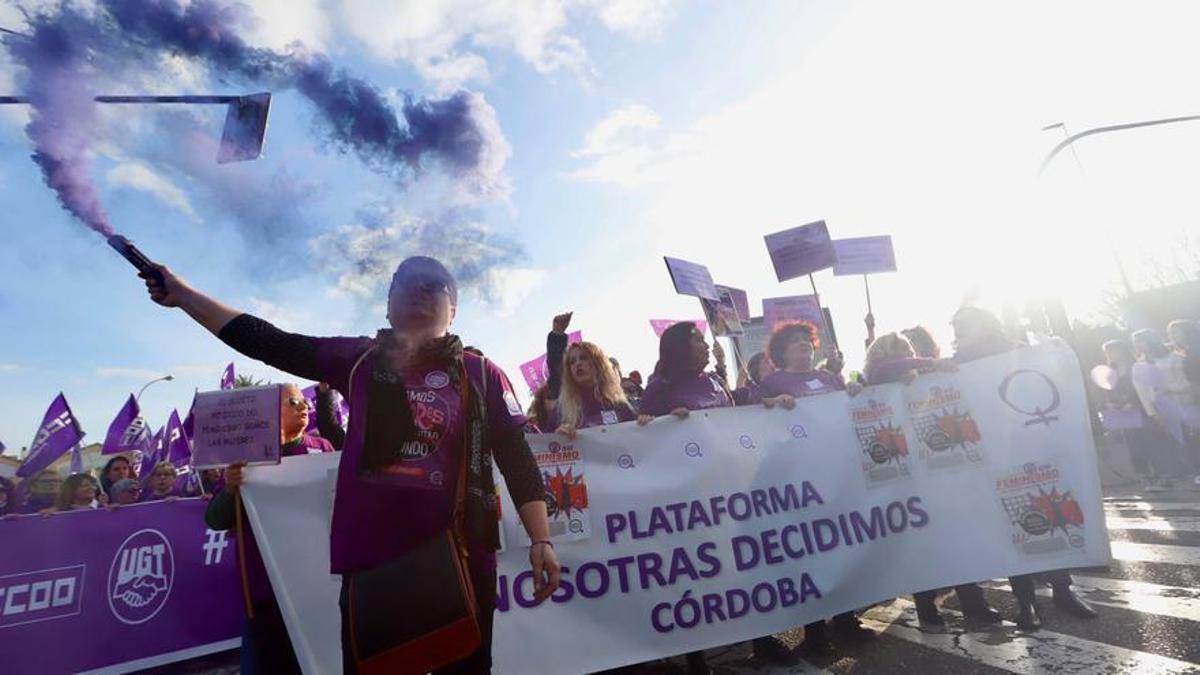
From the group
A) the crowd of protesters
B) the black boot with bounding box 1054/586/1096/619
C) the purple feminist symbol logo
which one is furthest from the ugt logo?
the purple feminist symbol logo

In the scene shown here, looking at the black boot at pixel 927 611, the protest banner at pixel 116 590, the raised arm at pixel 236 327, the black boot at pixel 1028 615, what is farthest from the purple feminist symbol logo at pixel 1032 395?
the protest banner at pixel 116 590

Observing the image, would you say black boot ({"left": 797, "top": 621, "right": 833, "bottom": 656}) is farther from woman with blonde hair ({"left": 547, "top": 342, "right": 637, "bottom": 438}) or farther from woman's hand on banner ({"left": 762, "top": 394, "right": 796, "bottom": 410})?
woman with blonde hair ({"left": 547, "top": 342, "right": 637, "bottom": 438})

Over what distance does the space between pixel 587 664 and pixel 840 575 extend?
1688 mm

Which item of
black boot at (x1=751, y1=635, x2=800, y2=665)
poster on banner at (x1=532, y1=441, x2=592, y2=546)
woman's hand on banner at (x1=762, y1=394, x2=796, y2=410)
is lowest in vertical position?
black boot at (x1=751, y1=635, x2=800, y2=665)

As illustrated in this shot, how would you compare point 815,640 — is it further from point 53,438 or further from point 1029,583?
point 53,438

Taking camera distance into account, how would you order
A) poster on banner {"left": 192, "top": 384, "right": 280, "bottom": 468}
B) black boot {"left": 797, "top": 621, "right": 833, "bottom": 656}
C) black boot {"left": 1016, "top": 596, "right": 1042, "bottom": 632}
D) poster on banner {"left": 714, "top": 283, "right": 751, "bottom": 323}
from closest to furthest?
poster on banner {"left": 192, "top": 384, "right": 280, "bottom": 468} → black boot {"left": 1016, "top": 596, "right": 1042, "bottom": 632} → black boot {"left": 797, "top": 621, "right": 833, "bottom": 656} → poster on banner {"left": 714, "top": 283, "right": 751, "bottom": 323}

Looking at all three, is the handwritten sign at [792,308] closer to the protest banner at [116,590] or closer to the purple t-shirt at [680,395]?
the purple t-shirt at [680,395]

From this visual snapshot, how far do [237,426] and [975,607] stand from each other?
4363mm

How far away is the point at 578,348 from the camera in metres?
5.03

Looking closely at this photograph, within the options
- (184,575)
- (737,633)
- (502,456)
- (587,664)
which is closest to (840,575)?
(737,633)

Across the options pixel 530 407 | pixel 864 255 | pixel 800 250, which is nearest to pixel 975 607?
pixel 530 407

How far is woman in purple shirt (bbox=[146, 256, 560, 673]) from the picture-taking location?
1.77 m

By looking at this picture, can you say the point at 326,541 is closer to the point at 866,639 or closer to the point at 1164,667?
the point at 866,639

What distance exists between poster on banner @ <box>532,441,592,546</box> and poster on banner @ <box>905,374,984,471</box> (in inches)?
92.9
